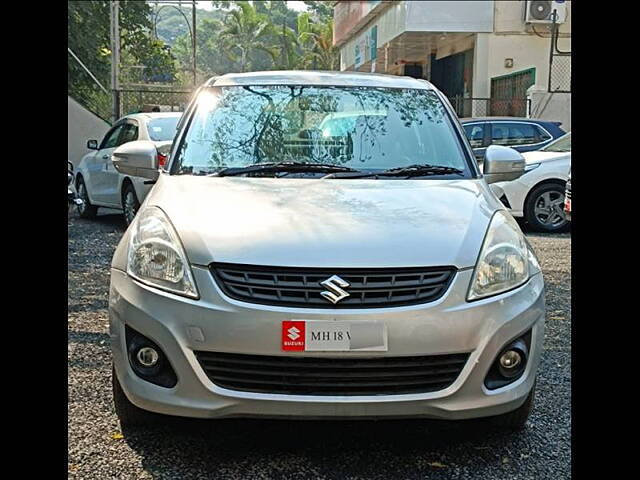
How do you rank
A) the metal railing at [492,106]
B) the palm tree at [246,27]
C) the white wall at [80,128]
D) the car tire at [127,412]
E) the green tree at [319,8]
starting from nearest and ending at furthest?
1. the car tire at [127,412]
2. the white wall at [80,128]
3. the metal railing at [492,106]
4. the palm tree at [246,27]
5. the green tree at [319,8]

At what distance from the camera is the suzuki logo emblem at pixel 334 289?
3022mm

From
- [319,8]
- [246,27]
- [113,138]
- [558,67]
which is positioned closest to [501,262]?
[113,138]

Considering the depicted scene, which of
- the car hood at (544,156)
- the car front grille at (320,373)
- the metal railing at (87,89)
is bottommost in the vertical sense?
the car front grille at (320,373)

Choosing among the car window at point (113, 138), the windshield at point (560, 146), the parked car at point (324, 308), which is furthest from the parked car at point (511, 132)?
the parked car at point (324, 308)

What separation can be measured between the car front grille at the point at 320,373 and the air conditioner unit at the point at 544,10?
18.1 metres

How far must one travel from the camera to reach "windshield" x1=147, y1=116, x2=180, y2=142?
9.52 metres

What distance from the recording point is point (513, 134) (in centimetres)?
1207

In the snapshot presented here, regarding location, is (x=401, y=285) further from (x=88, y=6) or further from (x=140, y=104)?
(x=88, y=6)

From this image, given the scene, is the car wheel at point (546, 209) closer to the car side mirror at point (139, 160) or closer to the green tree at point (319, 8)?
the car side mirror at point (139, 160)

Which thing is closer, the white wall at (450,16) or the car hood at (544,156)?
the car hood at (544,156)

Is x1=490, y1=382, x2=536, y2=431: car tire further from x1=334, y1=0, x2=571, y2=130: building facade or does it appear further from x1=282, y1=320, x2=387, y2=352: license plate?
x1=334, y1=0, x2=571, y2=130: building facade

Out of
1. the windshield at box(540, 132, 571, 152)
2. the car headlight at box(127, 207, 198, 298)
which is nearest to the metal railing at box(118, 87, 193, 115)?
the windshield at box(540, 132, 571, 152)

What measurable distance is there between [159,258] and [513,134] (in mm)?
9666

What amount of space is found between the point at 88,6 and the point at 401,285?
23.2 meters
